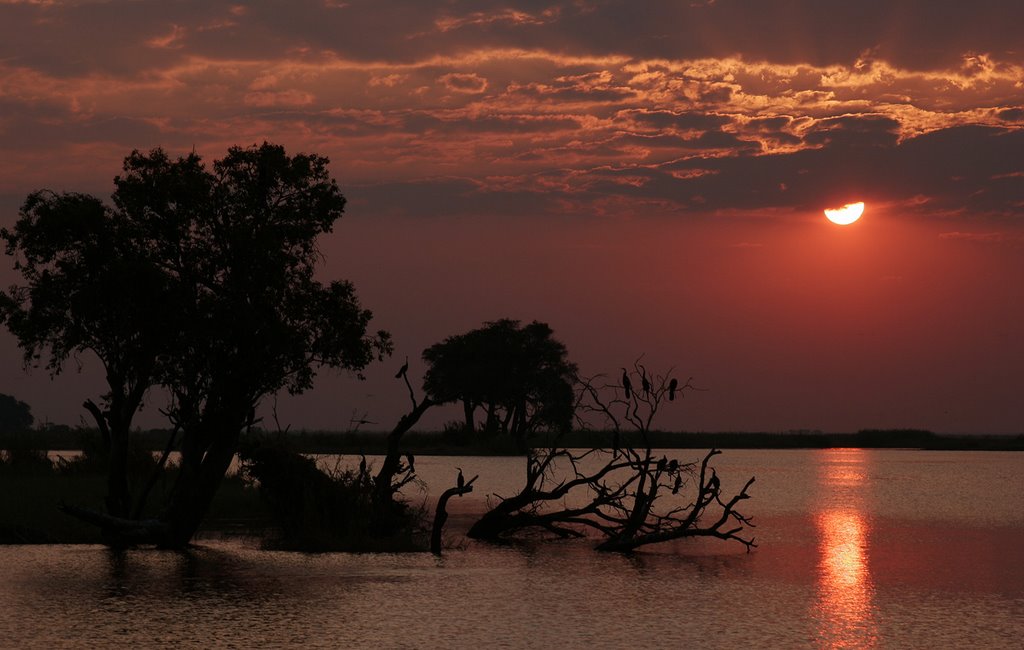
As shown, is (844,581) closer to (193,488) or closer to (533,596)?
(533,596)

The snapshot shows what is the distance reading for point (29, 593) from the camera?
23.5 meters

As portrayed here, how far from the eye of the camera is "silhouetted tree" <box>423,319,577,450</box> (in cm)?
12738

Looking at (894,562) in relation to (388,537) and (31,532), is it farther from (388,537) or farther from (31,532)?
(31,532)

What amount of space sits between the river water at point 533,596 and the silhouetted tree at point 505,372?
86.1m

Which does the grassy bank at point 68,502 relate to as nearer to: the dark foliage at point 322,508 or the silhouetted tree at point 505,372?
the dark foliage at point 322,508

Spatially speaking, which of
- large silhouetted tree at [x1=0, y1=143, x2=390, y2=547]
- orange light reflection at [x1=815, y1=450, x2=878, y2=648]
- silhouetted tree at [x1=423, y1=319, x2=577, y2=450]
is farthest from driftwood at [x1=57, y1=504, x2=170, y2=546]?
silhouetted tree at [x1=423, y1=319, x2=577, y2=450]

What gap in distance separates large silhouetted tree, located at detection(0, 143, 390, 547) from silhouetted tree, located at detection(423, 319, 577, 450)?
297ft

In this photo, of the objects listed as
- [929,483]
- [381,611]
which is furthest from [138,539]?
[929,483]

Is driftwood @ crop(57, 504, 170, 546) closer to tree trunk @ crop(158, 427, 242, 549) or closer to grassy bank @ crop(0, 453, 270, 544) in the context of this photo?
tree trunk @ crop(158, 427, 242, 549)

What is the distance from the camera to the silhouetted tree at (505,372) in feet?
418

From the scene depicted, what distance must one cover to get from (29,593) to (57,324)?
10.5 m

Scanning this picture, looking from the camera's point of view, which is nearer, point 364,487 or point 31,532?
point 31,532

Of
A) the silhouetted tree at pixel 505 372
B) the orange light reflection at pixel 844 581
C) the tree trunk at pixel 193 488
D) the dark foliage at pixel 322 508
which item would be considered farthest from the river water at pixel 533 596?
the silhouetted tree at pixel 505 372

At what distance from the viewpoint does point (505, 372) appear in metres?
129
